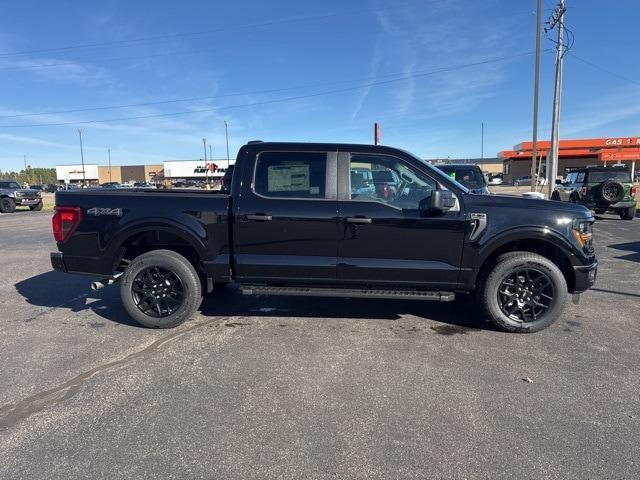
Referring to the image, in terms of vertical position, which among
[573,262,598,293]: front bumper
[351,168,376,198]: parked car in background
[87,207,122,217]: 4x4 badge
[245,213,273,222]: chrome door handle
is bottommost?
[573,262,598,293]: front bumper

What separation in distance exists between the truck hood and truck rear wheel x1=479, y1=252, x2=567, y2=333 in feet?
1.60

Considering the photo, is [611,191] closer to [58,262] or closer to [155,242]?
[155,242]

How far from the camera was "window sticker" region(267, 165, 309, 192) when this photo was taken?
471 centimetres

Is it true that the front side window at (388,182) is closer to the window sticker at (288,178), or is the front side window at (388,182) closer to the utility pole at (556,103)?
the window sticker at (288,178)

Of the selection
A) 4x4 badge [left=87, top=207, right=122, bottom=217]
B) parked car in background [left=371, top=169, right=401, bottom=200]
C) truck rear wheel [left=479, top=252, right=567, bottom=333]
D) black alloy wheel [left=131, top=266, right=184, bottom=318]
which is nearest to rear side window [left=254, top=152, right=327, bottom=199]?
parked car in background [left=371, top=169, right=401, bottom=200]

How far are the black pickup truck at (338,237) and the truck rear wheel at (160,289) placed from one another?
1 cm

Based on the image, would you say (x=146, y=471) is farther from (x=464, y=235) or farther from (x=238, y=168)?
(x=464, y=235)

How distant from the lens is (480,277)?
188 inches

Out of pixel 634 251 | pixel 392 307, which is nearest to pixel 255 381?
pixel 392 307

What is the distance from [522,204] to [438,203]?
95 centimetres

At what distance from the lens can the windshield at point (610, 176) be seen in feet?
51.5

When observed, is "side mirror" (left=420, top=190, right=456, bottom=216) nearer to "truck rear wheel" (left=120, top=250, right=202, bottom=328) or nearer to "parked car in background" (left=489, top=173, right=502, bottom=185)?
"truck rear wheel" (left=120, top=250, right=202, bottom=328)

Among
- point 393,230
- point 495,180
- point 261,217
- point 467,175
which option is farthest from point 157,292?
point 495,180

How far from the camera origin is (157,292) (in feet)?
15.9
